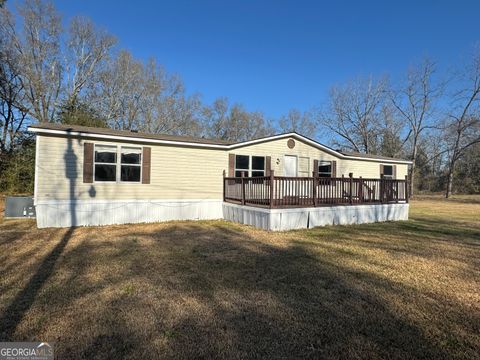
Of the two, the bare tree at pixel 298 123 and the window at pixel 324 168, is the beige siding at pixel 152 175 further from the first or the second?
the bare tree at pixel 298 123

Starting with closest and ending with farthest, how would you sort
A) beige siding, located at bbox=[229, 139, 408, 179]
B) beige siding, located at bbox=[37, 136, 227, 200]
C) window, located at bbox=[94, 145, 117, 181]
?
1. beige siding, located at bbox=[37, 136, 227, 200]
2. window, located at bbox=[94, 145, 117, 181]
3. beige siding, located at bbox=[229, 139, 408, 179]

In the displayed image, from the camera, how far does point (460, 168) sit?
37.6m

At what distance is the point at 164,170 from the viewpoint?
10555 mm

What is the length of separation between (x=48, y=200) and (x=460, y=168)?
44546 mm

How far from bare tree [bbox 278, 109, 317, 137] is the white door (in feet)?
86.9

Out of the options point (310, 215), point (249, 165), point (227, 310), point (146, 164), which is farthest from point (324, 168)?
point (227, 310)

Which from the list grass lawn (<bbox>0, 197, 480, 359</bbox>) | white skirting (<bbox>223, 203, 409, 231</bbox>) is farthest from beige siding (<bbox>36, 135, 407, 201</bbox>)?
grass lawn (<bbox>0, 197, 480, 359</bbox>)

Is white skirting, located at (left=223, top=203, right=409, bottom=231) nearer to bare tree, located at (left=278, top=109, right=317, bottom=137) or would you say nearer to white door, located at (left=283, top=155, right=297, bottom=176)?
white door, located at (left=283, top=155, right=297, bottom=176)

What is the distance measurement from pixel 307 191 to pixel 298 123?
1210 inches

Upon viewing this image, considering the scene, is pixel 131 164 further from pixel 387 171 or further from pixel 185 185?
pixel 387 171

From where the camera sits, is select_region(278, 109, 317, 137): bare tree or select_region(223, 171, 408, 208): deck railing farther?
select_region(278, 109, 317, 137): bare tree

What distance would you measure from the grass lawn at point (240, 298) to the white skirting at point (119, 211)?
1.77 metres

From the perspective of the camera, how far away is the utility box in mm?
10305

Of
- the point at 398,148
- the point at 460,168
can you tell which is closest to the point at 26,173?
the point at 398,148
